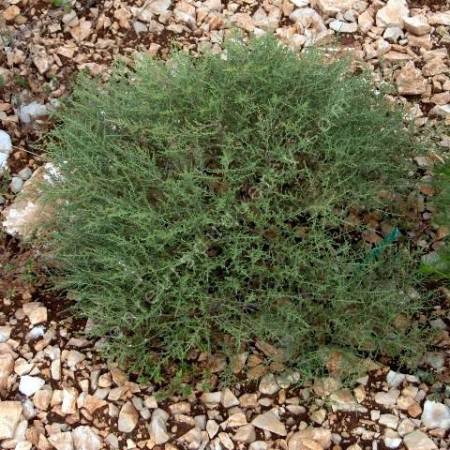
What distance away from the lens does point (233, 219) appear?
2.31 m

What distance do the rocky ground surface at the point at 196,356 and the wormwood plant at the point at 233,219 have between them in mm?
106

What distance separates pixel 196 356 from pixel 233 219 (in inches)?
18.3

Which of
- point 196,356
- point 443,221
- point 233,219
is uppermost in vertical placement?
point 233,219

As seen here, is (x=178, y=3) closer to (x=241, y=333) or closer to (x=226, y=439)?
(x=241, y=333)

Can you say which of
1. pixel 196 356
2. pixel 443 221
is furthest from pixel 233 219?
pixel 443 221

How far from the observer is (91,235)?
Answer: 251cm

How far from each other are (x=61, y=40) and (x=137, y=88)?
0.89m

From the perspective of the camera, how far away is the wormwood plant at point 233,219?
2.34m

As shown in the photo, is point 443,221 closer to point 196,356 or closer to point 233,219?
point 233,219

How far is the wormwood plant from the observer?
234 centimetres

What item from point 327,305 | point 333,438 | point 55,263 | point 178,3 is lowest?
point 333,438

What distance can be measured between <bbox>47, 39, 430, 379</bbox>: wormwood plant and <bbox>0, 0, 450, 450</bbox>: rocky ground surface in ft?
0.35

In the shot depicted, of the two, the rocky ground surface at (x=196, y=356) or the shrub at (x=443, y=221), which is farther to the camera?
the shrub at (x=443, y=221)

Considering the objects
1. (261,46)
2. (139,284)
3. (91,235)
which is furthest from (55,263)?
(261,46)
